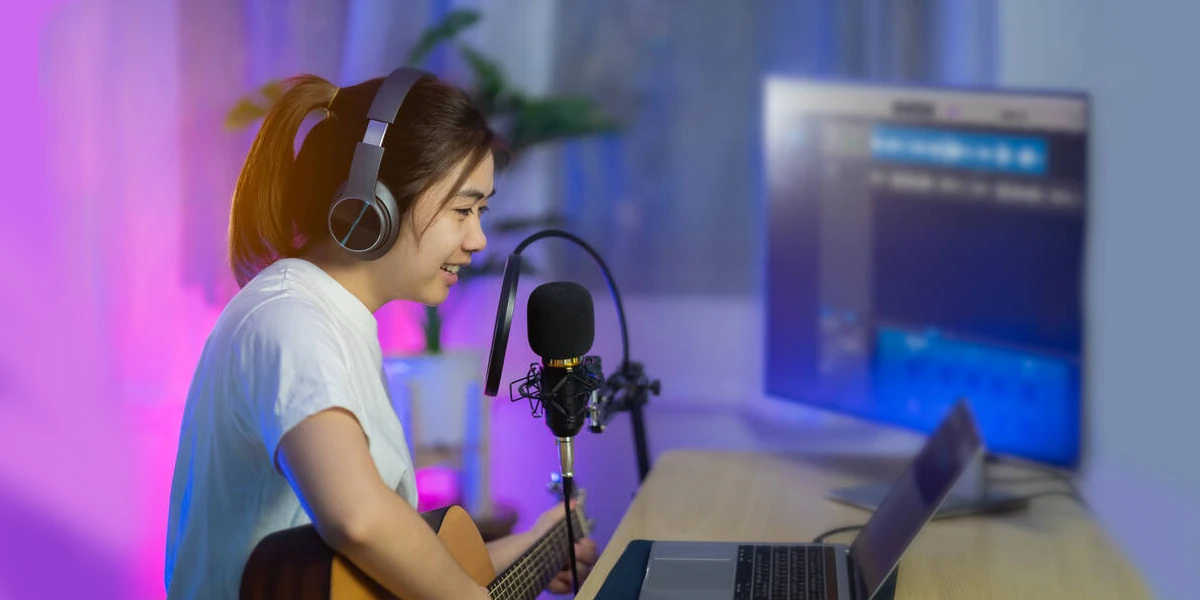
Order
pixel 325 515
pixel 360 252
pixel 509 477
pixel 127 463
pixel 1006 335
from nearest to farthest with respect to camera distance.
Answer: pixel 325 515 < pixel 360 252 < pixel 1006 335 < pixel 127 463 < pixel 509 477

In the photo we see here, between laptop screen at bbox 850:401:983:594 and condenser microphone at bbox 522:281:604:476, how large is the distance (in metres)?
0.34

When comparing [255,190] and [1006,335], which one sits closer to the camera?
[255,190]

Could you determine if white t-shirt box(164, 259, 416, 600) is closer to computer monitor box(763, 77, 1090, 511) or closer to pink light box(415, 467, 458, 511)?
computer monitor box(763, 77, 1090, 511)

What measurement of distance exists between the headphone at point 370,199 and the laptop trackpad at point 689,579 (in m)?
0.47

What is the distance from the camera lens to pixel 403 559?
1107mm

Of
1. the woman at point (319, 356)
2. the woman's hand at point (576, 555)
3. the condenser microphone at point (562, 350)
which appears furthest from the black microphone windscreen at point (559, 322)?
the woman's hand at point (576, 555)

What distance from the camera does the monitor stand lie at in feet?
5.07

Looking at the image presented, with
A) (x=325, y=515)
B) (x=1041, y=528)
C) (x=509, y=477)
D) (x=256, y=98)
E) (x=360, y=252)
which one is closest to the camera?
(x=325, y=515)

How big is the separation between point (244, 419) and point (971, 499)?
3.22 feet

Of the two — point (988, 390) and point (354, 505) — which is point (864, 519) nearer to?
point (988, 390)

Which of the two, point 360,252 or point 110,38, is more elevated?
point 110,38

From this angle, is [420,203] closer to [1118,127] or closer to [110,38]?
[1118,127]

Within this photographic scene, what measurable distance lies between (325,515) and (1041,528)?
947 mm

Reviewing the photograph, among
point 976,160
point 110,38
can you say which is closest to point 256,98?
point 110,38
